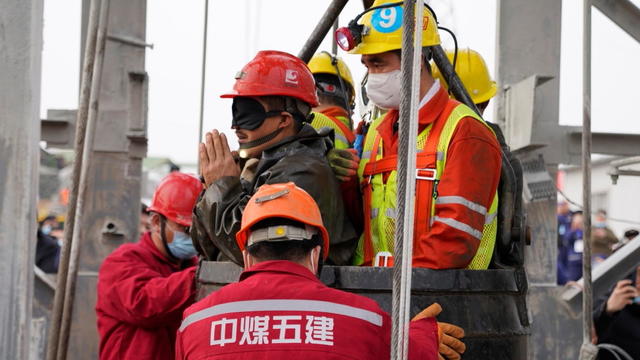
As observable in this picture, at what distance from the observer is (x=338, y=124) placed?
4.95 metres

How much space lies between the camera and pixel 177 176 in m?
5.93

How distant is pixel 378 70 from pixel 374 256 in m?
0.75

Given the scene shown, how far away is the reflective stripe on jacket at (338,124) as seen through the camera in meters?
4.69

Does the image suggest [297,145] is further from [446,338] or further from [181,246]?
[181,246]

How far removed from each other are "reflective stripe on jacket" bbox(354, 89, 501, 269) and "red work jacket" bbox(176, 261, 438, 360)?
0.66 meters

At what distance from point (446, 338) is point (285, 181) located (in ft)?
2.95

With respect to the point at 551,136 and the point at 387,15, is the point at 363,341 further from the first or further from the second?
the point at 551,136

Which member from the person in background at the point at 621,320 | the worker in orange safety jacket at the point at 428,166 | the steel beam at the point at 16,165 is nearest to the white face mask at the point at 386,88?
the worker in orange safety jacket at the point at 428,166

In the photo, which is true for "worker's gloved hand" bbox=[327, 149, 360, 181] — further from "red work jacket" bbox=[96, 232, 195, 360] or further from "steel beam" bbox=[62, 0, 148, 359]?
"steel beam" bbox=[62, 0, 148, 359]

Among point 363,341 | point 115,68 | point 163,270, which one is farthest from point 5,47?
point 115,68

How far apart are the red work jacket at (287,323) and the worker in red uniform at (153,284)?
212 centimetres

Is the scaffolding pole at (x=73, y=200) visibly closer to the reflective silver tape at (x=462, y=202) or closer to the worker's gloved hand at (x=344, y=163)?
the worker's gloved hand at (x=344, y=163)

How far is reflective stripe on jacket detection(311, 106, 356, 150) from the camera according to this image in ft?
15.4

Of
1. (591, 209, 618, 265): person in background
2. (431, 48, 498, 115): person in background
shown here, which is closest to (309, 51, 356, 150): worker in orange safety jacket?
(431, 48, 498, 115): person in background
